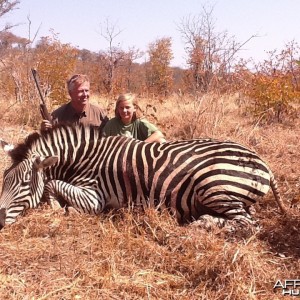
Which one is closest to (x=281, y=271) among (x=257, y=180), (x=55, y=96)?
(x=257, y=180)

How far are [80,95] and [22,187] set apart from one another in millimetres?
1696

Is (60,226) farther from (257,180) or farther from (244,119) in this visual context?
(244,119)

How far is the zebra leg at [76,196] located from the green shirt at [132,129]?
971 mm

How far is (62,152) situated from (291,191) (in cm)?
230

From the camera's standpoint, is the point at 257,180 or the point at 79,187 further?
the point at 79,187

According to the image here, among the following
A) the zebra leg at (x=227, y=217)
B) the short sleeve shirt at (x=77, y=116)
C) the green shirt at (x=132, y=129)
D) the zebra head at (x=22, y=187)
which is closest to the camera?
the zebra leg at (x=227, y=217)

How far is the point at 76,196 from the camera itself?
3295 mm

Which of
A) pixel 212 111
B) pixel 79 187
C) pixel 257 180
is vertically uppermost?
pixel 212 111

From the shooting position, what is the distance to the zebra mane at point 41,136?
331 centimetres

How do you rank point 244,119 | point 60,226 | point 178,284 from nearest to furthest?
point 178,284
point 60,226
point 244,119

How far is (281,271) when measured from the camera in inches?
95.0

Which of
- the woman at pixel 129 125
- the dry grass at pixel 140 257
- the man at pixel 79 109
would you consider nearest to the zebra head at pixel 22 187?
the dry grass at pixel 140 257

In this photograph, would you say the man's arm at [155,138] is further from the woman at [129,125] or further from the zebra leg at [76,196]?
the zebra leg at [76,196]

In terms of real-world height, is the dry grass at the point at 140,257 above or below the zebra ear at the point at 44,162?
below
